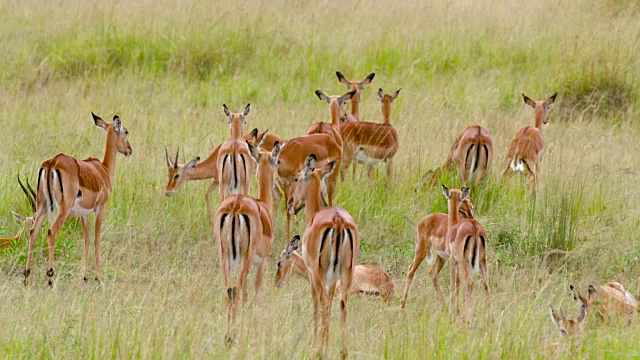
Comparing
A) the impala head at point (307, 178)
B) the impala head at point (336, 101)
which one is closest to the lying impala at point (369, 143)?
the impala head at point (336, 101)

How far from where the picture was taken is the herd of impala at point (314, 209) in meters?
4.81

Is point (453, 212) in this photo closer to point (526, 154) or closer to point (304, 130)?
point (526, 154)

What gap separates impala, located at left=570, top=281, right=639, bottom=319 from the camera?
483 cm

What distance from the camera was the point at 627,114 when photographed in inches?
406

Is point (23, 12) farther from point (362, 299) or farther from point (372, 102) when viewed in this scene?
point (362, 299)

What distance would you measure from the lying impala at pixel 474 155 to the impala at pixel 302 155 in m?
0.89

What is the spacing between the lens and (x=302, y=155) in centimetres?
724

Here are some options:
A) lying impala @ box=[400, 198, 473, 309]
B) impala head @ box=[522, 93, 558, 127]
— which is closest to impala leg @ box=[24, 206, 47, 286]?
lying impala @ box=[400, 198, 473, 309]

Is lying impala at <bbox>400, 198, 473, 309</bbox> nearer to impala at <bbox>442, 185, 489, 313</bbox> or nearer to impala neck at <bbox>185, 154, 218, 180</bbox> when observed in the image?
impala at <bbox>442, 185, 489, 313</bbox>

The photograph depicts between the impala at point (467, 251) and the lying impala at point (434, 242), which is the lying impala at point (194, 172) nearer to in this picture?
the lying impala at point (434, 242)

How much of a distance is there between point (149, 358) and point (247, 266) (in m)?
1.11

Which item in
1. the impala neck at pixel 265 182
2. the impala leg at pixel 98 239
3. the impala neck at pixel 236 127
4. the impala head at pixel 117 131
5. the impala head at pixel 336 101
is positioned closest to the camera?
the impala neck at pixel 265 182

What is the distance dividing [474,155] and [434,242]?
5.62 feet

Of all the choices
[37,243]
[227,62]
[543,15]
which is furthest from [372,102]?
[37,243]
